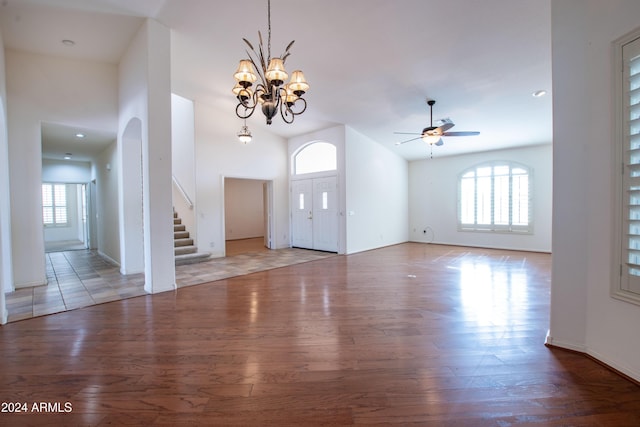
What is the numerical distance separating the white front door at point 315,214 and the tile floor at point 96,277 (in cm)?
44

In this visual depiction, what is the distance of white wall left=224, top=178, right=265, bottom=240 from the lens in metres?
10.6

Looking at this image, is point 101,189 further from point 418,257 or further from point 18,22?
point 418,257


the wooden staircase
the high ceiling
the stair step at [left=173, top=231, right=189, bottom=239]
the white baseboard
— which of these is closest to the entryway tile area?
the wooden staircase

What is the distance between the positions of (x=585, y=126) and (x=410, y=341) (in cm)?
237

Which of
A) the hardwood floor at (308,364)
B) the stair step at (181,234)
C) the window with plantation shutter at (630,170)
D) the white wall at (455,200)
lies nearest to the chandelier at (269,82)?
the hardwood floor at (308,364)

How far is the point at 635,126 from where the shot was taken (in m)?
1.96

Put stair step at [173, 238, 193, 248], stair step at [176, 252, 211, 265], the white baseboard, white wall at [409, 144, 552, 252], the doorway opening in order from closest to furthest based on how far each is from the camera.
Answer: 1. the white baseboard
2. stair step at [176, 252, 211, 265]
3. stair step at [173, 238, 193, 248]
4. white wall at [409, 144, 552, 252]
5. the doorway opening

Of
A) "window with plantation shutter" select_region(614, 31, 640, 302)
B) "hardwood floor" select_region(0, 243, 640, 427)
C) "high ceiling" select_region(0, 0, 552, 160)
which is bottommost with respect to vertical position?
"hardwood floor" select_region(0, 243, 640, 427)

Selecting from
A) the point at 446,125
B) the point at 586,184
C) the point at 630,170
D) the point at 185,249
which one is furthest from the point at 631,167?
the point at 185,249

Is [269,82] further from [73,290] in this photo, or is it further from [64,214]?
[64,214]

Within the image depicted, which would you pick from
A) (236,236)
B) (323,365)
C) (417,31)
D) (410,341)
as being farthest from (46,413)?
(236,236)

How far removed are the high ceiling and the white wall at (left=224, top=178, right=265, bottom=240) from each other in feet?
16.7

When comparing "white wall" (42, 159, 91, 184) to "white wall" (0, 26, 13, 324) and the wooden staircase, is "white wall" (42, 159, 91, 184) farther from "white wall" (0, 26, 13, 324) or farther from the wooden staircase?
"white wall" (0, 26, 13, 324)

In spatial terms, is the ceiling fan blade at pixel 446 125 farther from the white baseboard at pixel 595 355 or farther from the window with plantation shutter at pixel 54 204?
the window with plantation shutter at pixel 54 204
